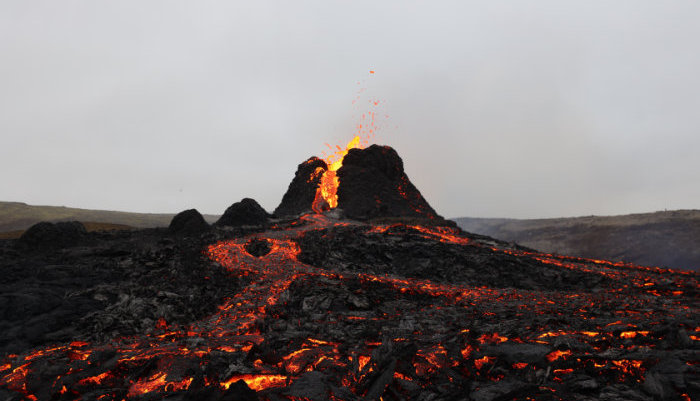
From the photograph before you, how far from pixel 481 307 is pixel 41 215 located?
5859 inches

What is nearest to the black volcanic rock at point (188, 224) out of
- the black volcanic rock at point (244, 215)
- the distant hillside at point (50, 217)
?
the black volcanic rock at point (244, 215)

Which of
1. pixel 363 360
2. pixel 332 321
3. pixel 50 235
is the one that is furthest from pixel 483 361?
pixel 50 235

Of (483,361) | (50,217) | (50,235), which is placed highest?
(50,217)

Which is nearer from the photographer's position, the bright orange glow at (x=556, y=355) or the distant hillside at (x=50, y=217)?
the bright orange glow at (x=556, y=355)

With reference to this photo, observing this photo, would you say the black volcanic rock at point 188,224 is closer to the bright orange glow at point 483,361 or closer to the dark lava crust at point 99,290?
the dark lava crust at point 99,290

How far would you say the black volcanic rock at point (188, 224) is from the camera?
3841 cm

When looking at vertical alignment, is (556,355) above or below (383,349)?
above

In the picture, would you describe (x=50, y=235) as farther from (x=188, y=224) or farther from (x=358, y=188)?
(x=358, y=188)

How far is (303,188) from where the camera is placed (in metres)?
63.0

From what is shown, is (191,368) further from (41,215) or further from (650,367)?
(41,215)

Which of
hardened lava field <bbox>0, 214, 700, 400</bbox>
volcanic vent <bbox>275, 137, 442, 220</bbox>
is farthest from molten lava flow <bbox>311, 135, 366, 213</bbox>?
hardened lava field <bbox>0, 214, 700, 400</bbox>

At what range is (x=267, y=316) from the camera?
15984 mm

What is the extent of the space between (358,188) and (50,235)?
39.9 metres

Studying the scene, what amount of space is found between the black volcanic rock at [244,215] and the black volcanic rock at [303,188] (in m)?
12.5
